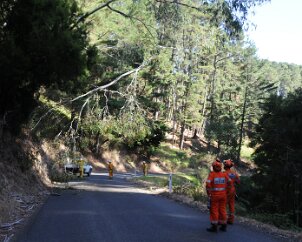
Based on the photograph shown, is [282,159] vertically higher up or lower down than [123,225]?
higher up

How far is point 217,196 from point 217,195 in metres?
0.02

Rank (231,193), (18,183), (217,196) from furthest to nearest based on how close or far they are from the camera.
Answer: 1. (18,183)
2. (231,193)
3. (217,196)

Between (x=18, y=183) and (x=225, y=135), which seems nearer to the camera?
(x=18, y=183)

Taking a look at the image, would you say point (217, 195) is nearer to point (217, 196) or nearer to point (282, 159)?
point (217, 196)

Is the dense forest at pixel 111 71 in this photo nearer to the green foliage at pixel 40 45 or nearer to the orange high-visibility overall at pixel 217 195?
the green foliage at pixel 40 45

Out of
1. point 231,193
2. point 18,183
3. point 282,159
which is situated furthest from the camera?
point 282,159

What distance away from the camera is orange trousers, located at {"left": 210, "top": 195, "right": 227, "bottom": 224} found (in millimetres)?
8609

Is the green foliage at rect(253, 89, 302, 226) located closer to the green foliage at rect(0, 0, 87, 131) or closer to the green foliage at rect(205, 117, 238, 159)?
the green foliage at rect(0, 0, 87, 131)

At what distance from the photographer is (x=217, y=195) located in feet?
28.3

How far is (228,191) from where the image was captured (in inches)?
383

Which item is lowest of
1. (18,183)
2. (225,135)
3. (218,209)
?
(18,183)

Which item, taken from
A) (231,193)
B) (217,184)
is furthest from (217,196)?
(231,193)

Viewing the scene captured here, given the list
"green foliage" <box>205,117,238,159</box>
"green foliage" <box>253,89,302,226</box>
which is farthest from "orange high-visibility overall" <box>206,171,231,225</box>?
"green foliage" <box>205,117,238,159</box>

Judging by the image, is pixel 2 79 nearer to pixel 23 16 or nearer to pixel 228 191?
pixel 23 16
